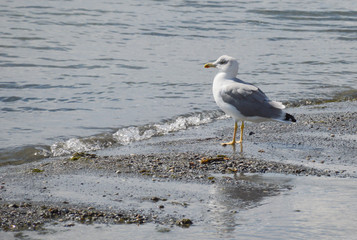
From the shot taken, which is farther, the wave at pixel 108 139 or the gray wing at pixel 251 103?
→ the gray wing at pixel 251 103

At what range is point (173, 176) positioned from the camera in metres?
5.82

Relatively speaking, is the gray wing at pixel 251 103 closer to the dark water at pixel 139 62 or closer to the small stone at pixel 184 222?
the dark water at pixel 139 62

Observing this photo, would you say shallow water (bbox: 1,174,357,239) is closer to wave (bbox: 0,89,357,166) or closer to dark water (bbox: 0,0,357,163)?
wave (bbox: 0,89,357,166)

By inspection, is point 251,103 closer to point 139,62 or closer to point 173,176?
point 173,176

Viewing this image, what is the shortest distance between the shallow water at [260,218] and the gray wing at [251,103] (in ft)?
6.67

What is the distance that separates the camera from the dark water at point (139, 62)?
28.9 feet

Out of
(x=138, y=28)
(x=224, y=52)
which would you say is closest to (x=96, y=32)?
(x=138, y=28)

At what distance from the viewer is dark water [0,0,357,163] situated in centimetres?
880

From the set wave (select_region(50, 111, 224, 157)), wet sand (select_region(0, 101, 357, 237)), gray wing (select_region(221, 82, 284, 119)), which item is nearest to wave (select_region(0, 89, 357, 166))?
wave (select_region(50, 111, 224, 157))

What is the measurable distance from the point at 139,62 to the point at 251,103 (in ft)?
20.3

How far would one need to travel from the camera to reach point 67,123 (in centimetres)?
880

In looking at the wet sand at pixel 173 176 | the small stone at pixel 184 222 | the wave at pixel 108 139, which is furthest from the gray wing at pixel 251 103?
the small stone at pixel 184 222

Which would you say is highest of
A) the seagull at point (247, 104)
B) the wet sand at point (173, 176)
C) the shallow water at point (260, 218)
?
the seagull at point (247, 104)

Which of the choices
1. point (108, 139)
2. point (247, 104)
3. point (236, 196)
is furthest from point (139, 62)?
point (236, 196)
